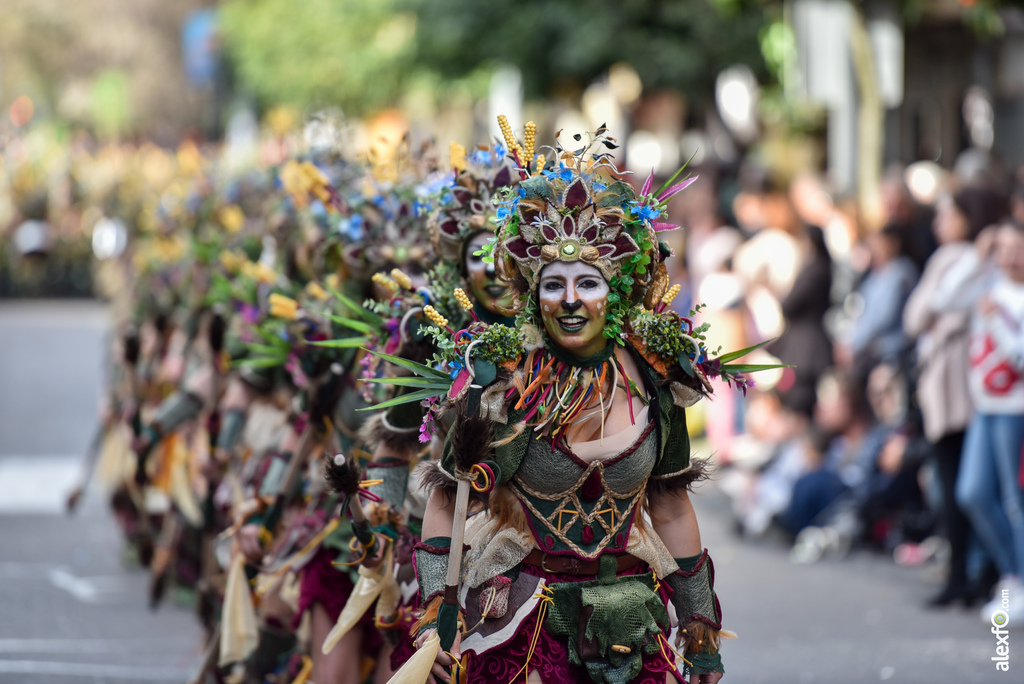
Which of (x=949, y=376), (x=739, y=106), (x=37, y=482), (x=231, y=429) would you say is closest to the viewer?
(x=231, y=429)

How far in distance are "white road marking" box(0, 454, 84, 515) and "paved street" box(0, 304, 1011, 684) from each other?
3 centimetres

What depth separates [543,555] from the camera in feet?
13.7

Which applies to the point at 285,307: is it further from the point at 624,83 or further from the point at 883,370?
the point at 624,83

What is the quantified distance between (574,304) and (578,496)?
0.53m

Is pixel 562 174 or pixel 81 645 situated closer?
pixel 562 174

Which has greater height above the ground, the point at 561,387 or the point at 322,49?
the point at 322,49

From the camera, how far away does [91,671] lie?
711 centimetres

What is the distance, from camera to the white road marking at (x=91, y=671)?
700 centimetres

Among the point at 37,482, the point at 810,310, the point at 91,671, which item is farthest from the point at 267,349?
the point at 37,482

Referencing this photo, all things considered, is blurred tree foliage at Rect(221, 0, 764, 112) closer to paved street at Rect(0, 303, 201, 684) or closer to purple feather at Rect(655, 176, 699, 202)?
paved street at Rect(0, 303, 201, 684)

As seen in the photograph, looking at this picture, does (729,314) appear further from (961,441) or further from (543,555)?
(543,555)

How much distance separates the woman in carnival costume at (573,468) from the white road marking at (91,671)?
3.26 meters

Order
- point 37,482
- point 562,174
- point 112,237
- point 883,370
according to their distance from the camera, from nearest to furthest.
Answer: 1. point 562,174
2. point 883,370
3. point 37,482
4. point 112,237

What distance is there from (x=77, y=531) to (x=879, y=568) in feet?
Result: 18.3
